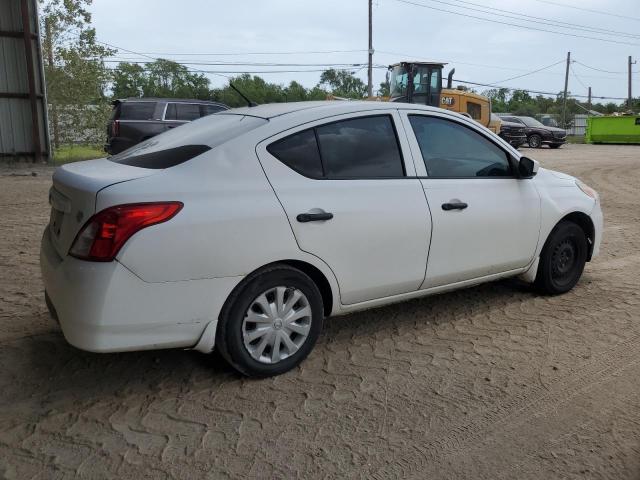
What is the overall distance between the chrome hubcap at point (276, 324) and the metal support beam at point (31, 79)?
1493 cm

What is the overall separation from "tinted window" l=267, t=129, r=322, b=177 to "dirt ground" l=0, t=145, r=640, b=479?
1238 mm

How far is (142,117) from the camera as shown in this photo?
14430 mm

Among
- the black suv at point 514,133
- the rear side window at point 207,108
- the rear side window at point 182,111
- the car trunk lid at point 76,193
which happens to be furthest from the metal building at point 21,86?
the black suv at point 514,133

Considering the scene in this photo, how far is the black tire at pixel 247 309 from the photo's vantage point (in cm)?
323

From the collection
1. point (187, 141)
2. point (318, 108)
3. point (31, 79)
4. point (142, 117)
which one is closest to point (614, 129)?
point (142, 117)

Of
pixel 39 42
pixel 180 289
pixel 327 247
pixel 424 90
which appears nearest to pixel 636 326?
pixel 327 247

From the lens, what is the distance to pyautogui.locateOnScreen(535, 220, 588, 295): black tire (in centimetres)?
487

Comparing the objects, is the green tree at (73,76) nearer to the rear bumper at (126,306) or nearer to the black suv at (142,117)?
the black suv at (142,117)

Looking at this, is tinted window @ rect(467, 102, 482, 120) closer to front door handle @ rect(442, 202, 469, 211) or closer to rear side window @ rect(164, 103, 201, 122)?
rear side window @ rect(164, 103, 201, 122)

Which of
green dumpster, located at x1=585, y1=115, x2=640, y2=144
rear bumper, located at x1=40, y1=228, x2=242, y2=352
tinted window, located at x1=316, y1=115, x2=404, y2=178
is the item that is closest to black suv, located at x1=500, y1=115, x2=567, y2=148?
green dumpster, located at x1=585, y1=115, x2=640, y2=144

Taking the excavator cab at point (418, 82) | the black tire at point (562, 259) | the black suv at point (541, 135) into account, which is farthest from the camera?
the black suv at point (541, 135)

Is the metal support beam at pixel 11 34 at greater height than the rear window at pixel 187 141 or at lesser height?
greater

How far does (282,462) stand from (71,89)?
20.2m

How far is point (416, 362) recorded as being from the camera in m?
3.72
